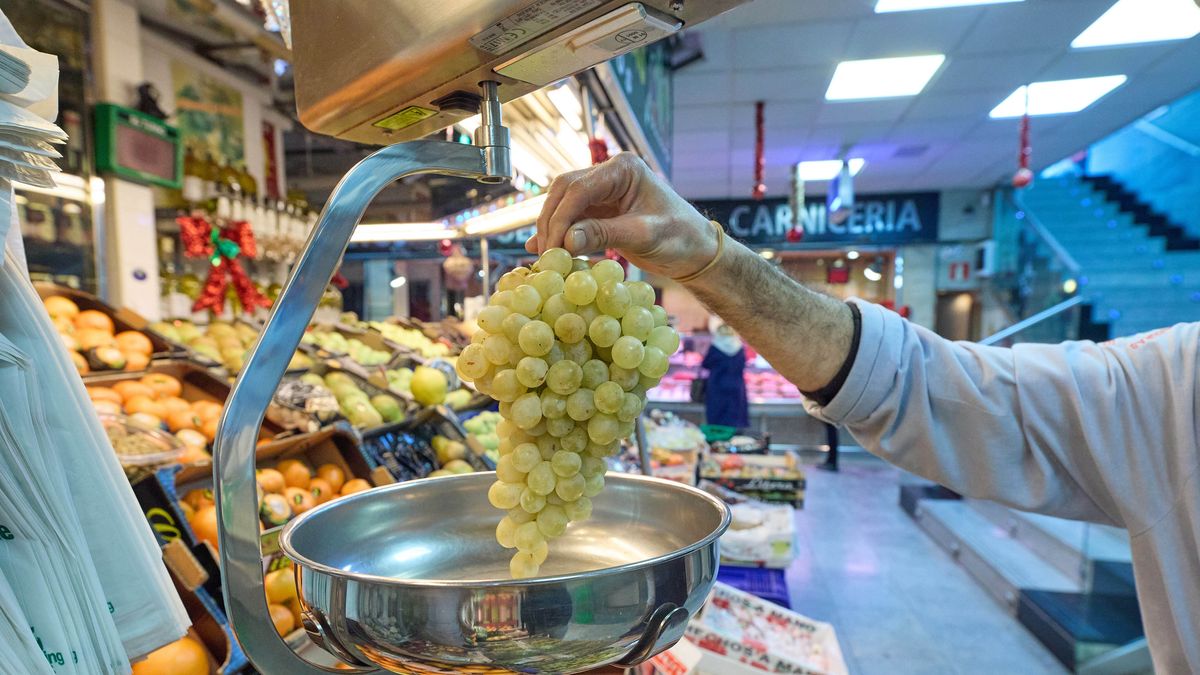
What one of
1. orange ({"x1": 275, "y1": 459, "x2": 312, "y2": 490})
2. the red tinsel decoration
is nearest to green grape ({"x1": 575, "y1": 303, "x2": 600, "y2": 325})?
orange ({"x1": 275, "y1": 459, "x2": 312, "y2": 490})

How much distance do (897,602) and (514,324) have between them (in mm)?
4051

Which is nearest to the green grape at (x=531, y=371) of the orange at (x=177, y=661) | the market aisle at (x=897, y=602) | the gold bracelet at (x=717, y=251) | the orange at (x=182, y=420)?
the gold bracelet at (x=717, y=251)

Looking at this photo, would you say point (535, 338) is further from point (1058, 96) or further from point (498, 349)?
point (1058, 96)

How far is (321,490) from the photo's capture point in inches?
69.6

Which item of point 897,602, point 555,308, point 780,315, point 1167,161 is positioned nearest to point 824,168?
point 1167,161

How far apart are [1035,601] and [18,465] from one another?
437 cm

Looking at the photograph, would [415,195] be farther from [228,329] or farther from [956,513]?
[956,513]

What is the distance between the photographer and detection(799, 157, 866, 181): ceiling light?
7609 mm

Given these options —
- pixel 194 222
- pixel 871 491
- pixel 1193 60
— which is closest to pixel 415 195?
pixel 194 222

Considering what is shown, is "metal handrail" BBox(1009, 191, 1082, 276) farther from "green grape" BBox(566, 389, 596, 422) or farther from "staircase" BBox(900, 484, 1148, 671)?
"green grape" BBox(566, 389, 596, 422)

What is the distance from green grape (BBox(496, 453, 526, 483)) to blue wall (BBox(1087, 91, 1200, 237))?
10.5 meters

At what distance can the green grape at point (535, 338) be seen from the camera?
1.91ft

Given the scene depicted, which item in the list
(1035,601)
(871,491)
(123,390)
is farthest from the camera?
(871,491)

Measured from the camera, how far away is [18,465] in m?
0.55
